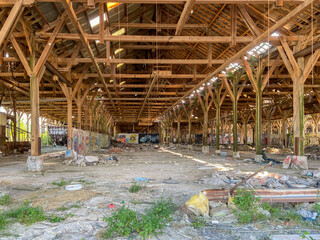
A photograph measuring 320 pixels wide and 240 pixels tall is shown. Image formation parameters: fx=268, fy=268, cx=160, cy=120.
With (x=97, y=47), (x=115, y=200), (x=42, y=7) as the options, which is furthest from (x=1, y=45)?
(x=97, y=47)

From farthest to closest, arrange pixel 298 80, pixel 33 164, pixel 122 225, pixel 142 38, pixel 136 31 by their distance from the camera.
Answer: pixel 136 31, pixel 298 80, pixel 142 38, pixel 33 164, pixel 122 225

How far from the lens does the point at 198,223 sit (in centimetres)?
457

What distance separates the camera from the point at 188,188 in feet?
25.4

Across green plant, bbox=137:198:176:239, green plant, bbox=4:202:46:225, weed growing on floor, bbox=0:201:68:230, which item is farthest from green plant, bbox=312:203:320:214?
green plant, bbox=4:202:46:225

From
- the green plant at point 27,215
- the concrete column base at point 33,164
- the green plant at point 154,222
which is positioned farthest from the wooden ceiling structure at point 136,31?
the green plant at point 154,222

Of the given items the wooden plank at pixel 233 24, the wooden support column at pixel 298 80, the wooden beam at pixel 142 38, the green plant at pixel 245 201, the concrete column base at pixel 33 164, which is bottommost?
the concrete column base at pixel 33 164

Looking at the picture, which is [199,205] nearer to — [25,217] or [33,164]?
[25,217]

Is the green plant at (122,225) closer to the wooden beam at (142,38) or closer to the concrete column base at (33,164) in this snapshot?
the concrete column base at (33,164)

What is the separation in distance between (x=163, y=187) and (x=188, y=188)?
75 centimetres

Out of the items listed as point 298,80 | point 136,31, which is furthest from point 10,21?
point 136,31

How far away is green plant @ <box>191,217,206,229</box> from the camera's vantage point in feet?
14.9

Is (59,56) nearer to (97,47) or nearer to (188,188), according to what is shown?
(97,47)

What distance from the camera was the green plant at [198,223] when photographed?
4545 mm

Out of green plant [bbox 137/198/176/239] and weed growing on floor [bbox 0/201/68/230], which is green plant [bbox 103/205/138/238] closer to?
green plant [bbox 137/198/176/239]
